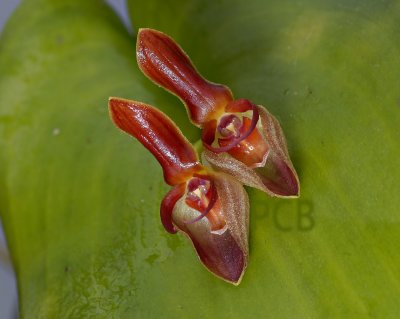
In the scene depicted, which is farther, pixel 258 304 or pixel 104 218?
pixel 104 218

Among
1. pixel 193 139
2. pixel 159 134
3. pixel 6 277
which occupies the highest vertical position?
pixel 159 134

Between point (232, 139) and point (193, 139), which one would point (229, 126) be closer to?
point (232, 139)

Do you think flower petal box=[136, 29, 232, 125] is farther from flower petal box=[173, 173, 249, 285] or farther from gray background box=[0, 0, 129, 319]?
gray background box=[0, 0, 129, 319]

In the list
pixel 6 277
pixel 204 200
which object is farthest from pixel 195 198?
pixel 6 277

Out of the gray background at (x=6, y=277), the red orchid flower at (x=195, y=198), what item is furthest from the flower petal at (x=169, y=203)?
the gray background at (x=6, y=277)

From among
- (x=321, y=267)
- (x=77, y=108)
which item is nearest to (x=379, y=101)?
(x=321, y=267)

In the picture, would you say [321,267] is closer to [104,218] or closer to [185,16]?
[104,218]
